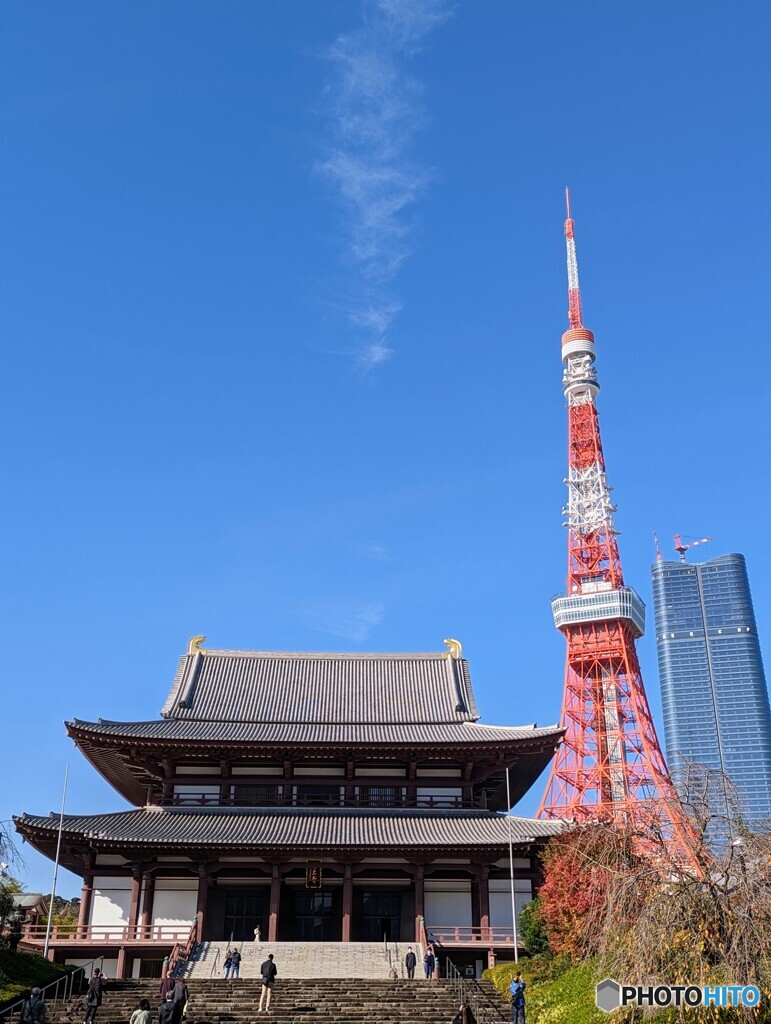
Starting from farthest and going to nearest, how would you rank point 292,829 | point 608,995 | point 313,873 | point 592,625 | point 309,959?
point 592,625, point 292,829, point 313,873, point 309,959, point 608,995

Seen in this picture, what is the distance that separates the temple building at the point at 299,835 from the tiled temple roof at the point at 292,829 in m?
0.08

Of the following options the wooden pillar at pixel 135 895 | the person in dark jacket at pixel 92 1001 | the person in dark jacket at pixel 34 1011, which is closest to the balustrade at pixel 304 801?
the wooden pillar at pixel 135 895

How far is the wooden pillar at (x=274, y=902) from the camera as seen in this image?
121 ft

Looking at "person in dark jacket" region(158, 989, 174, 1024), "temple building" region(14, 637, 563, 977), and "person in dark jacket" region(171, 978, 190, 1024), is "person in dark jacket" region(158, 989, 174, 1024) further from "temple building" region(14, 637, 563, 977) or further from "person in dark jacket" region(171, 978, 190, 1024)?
"temple building" region(14, 637, 563, 977)

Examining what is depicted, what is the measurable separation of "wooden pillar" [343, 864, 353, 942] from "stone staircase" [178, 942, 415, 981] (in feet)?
2.87

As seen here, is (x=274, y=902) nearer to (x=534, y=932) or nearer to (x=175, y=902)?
(x=175, y=902)

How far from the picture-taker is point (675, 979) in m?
18.3

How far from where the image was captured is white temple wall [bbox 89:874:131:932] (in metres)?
38.3

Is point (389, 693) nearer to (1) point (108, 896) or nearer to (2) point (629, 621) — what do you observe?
(1) point (108, 896)

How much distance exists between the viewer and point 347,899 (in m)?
38.1

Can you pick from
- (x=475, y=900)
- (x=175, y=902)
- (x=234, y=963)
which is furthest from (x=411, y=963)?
(x=175, y=902)

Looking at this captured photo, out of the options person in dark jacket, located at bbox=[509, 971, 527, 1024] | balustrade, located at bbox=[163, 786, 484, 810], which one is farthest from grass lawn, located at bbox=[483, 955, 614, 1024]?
balustrade, located at bbox=[163, 786, 484, 810]

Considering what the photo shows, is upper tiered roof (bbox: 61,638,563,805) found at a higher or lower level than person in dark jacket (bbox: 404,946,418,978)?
higher

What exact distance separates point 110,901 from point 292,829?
24.9 ft
